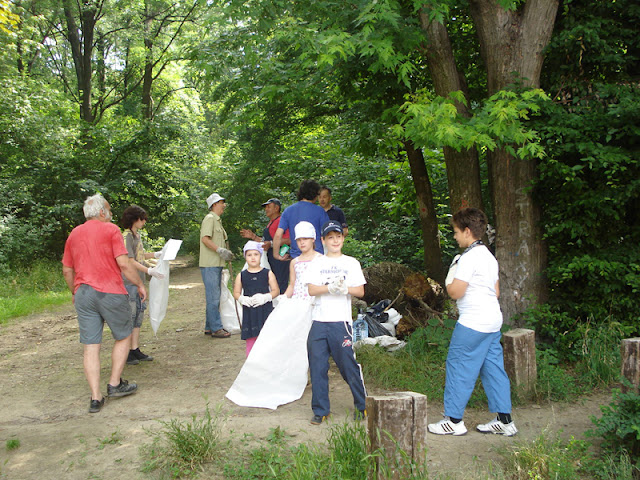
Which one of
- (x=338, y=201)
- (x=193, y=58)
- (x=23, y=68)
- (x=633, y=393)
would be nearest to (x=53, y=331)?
(x=193, y=58)

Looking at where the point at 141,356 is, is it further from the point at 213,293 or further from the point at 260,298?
the point at 260,298

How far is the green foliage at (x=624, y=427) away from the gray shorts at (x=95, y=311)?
4117 millimetres

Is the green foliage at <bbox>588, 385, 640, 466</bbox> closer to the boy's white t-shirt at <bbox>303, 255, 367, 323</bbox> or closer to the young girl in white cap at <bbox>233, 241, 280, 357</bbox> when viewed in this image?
the boy's white t-shirt at <bbox>303, 255, 367, 323</bbox>

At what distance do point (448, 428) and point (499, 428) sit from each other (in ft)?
1.34

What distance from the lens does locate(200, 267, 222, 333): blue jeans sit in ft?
24.7

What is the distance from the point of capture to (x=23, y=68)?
23.1 meters

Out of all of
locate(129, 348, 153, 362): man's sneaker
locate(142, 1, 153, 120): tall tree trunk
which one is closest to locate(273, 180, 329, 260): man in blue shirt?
locate(129, 348, 153, 362): man's sneaker

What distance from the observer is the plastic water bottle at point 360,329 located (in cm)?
673

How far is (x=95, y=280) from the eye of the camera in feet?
16.5

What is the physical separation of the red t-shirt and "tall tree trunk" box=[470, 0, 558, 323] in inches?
163

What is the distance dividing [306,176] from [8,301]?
720cm

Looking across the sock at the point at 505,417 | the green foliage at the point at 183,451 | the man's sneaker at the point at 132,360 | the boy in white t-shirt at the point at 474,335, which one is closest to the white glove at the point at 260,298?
the green foliage at the point at 183,451

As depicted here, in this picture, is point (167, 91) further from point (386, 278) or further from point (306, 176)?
point (386, 278)

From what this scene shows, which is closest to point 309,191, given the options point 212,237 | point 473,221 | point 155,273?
point 212,237
